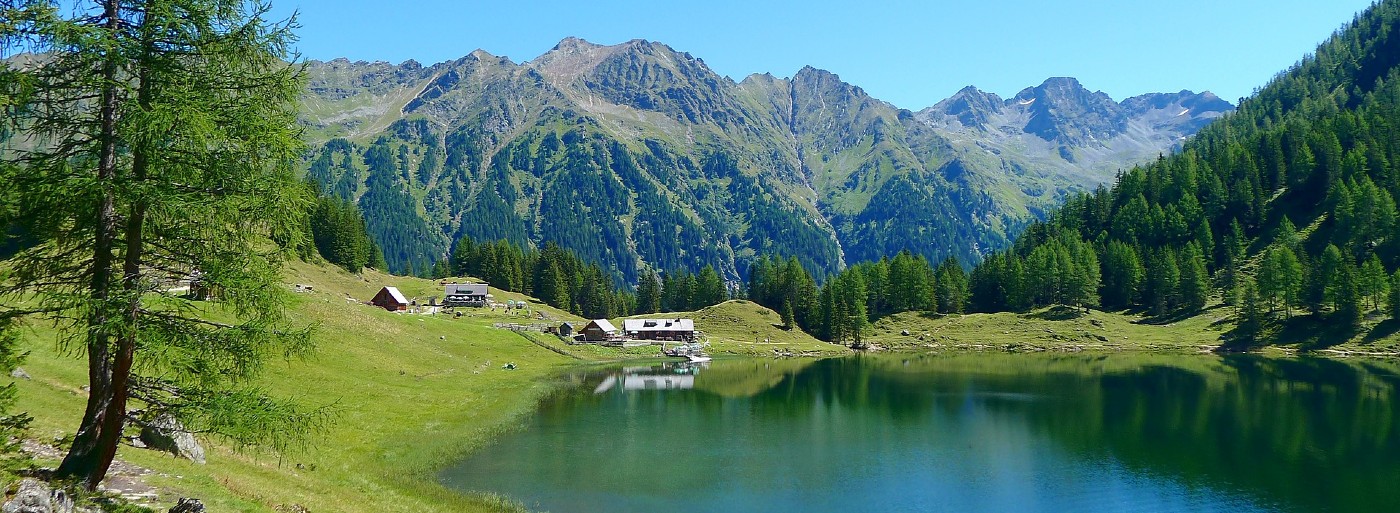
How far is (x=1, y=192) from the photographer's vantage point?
1545 cm

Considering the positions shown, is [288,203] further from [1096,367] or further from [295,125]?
[1096,367]

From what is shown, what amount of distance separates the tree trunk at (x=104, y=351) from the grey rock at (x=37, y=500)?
1.31m

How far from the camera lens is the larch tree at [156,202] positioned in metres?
16.2

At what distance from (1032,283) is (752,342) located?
67379mm

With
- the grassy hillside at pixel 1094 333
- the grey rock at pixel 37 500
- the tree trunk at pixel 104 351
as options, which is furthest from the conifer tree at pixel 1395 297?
the grey rock at pixel 37 500

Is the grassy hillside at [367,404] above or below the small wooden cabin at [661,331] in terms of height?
below

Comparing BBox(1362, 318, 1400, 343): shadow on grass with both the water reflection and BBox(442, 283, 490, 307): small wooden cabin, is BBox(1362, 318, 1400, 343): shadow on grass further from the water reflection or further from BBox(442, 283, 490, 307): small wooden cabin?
BBox(442, 283, 490, 307): small wooden cabin

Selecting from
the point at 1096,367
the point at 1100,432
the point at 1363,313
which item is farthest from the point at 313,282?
the point at 1363,313

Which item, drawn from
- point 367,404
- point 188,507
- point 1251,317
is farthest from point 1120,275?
point 188,507

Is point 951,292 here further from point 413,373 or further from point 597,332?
point 413,373

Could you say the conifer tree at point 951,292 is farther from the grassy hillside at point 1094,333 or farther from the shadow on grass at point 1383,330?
the shadow on grass at point 1383,330

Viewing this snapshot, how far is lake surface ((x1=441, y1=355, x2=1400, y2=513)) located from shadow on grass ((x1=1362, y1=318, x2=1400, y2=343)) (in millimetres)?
36032

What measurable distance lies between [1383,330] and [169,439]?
16352cm

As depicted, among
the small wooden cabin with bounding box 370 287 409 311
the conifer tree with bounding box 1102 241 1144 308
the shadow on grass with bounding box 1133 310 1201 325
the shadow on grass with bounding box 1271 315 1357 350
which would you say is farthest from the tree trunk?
the conifer tree with bounding box 1102 241 1144 308
